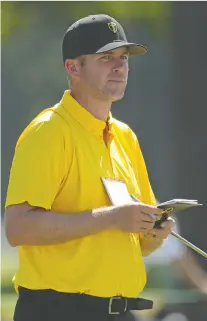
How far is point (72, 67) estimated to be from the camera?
372 cm

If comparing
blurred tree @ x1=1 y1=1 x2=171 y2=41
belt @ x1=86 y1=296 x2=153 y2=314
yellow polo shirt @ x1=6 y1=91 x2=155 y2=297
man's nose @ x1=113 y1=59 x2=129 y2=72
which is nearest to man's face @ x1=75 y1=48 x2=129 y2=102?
man's nose @ x1=113 y1=59 x2=129 y2=72

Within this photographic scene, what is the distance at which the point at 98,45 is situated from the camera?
143 inches

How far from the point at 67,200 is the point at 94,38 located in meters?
0.60

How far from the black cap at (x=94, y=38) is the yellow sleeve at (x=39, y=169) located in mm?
355

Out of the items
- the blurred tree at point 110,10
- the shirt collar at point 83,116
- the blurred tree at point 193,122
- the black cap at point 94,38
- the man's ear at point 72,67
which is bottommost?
the blurred tree at point 193,122

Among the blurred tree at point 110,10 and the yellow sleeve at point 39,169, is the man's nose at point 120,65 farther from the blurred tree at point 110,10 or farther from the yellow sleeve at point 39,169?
the blurred tree at point 110,10

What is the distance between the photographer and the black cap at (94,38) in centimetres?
363

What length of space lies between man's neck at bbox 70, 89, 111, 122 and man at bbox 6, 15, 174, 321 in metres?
0.02

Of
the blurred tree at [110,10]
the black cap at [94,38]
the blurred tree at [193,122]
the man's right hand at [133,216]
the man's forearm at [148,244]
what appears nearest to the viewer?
the man's right hand at [133,216]

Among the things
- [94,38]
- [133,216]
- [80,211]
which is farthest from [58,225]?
[94,38]

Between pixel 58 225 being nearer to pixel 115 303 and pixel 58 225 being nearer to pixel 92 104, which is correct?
pixel 115 303

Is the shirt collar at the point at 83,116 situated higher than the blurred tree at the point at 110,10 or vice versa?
the blurred tree at the point at 110,10

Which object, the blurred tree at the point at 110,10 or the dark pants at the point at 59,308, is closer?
the dark pants at the point at 59,308

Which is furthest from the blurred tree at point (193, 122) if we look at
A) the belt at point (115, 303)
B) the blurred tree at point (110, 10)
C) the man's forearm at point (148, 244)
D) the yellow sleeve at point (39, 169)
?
the yellow sleeve at point (39, 169)
